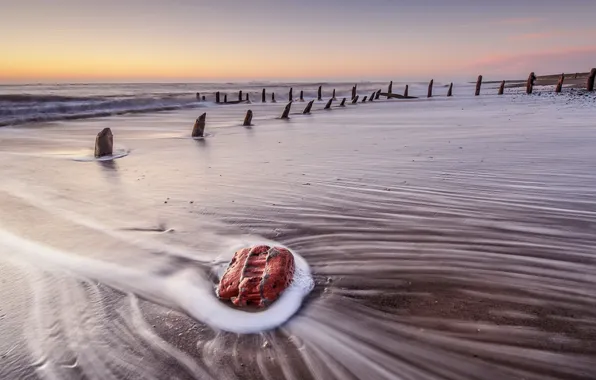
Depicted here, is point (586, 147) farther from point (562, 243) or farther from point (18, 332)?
point (18, 332)

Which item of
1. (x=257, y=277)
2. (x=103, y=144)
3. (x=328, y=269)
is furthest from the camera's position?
(x=103, y=144)

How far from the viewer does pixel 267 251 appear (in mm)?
2855

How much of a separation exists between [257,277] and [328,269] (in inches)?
24.0

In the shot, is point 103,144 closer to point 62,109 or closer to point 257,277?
point 257,277

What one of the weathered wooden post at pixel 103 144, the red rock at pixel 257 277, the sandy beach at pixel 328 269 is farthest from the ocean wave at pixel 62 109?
the red rock at pixel 257 277

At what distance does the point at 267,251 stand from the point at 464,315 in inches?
54.6

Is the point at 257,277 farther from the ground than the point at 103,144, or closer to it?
farther from the ground

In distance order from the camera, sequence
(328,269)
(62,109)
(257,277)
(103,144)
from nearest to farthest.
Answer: (257,277), (328,269), (103,144), (62,109)

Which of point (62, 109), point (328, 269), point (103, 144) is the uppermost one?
point (328, 269)

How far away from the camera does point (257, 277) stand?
2.61 metres

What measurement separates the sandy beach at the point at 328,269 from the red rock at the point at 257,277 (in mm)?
206

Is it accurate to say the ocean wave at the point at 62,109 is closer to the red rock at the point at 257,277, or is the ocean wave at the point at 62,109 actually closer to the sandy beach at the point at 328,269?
the sandy beach at the point at 328,269

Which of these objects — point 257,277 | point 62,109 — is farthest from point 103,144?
point 62,109

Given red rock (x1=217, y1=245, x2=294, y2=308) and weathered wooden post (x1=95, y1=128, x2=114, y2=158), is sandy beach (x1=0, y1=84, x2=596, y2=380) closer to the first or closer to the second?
red rock (x1=217, y1=245, x2=294, y2=308)
